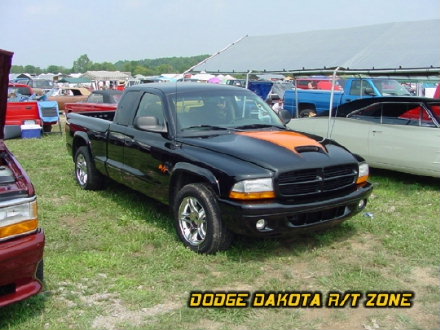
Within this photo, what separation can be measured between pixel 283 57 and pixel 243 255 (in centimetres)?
725

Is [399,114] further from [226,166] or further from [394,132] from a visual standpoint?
[226,166]

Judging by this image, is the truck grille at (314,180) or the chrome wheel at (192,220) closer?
the truck grille at (314,180)

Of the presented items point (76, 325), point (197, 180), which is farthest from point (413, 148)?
point (76, 325)

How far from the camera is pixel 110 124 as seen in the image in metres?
6.16

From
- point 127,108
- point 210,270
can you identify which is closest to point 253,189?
point 210,270

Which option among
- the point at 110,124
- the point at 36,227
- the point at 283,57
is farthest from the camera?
the point at 283,57

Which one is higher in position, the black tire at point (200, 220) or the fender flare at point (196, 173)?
the fender flare at point (196, 173)

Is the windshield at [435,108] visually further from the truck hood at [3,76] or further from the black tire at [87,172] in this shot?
the truck hood at [3,76]

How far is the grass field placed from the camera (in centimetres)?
335

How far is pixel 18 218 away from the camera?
2986mm

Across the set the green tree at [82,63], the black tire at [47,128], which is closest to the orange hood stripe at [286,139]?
the black tire at [47,128]

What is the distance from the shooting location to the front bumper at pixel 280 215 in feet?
13.1

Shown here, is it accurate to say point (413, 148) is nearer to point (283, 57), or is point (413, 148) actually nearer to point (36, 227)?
point (283, 57)

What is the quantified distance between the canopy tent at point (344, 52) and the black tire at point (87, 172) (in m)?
4.70
